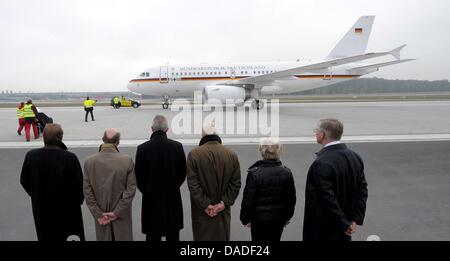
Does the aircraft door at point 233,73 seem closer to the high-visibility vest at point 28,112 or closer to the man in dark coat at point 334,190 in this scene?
the high-visibility vest at point 28,112

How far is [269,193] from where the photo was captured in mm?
3529

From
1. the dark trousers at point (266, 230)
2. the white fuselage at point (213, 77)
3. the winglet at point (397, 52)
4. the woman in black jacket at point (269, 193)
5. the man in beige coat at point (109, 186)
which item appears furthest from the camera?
the white fuselage at point (213, 77)

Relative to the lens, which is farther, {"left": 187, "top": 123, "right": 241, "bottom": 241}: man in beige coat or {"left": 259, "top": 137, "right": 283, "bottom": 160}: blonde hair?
{"left": 187, "top": 123, "right": 241, "bottom": 241}: man in beige coat

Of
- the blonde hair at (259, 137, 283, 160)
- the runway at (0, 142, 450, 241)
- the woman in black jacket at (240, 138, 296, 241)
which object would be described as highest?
the blonde hair at (259, 137, 283, 160)

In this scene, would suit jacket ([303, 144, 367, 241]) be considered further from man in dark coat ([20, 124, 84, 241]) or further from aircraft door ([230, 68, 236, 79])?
aircraft door ([230, 68, 236, 79])

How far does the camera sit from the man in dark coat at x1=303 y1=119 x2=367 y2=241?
10.9ft

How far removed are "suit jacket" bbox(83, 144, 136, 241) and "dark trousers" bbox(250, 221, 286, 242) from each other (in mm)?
1476

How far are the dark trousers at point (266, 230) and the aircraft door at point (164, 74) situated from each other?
75.0 ft

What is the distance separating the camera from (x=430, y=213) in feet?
17.2

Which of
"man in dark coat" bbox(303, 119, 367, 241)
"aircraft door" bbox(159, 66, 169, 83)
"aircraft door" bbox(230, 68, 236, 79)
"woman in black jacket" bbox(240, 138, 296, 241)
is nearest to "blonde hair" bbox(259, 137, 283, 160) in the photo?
"woman in black jacket" bbox(240, 138, 296, 241)

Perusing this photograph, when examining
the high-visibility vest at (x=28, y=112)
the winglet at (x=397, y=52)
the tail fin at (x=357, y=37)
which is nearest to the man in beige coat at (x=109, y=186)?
the high-visibility vest at (x=28, y=112)

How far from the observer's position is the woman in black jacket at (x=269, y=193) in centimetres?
351

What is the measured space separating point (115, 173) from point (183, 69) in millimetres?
22326

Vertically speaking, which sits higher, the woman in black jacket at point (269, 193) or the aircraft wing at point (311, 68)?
the aircraft wing at point (311, 68)
